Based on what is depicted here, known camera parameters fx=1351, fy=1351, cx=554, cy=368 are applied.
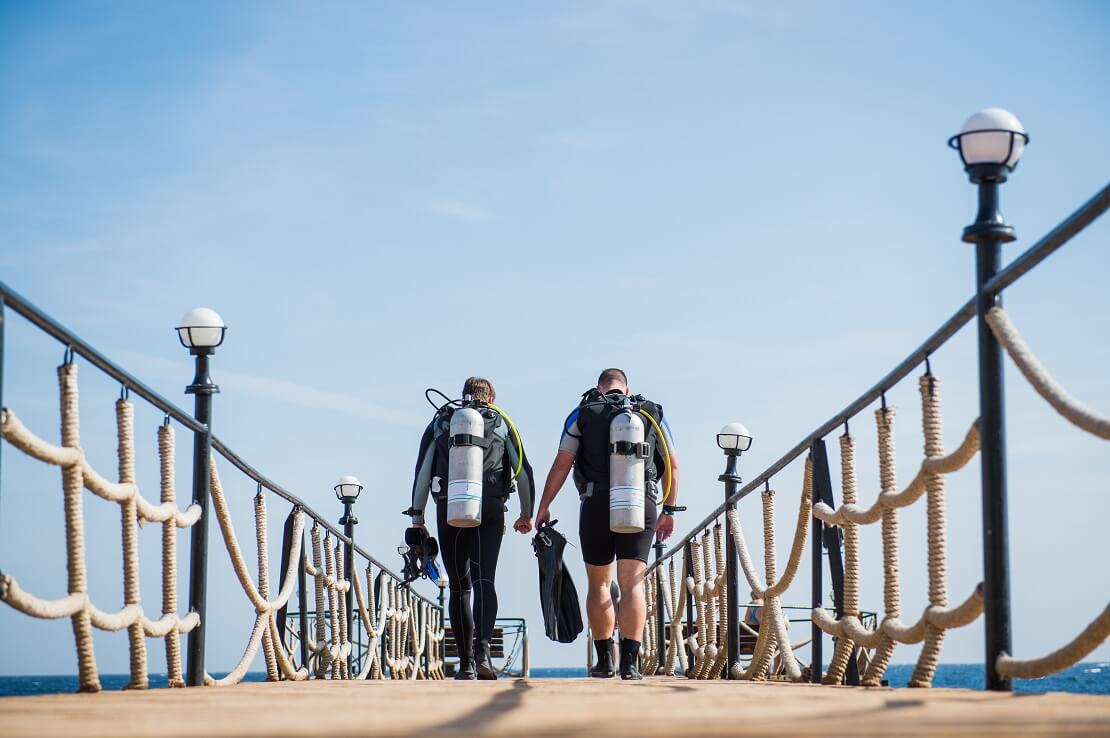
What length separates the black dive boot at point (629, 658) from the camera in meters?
7.34

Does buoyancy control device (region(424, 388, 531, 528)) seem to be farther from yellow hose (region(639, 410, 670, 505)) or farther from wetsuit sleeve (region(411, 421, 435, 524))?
yellow hose (region(639, 410, 670, 505))

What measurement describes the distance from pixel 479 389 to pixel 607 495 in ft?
3.15

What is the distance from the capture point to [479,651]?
7516mm

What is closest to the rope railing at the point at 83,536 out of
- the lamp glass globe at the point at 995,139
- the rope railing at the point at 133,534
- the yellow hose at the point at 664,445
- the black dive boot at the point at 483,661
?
the rope railing at the point at 133,534

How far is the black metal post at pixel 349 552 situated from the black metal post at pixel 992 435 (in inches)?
287

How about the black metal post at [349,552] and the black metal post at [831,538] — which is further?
the black metal post at [349,552]

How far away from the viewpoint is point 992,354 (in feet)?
13.4

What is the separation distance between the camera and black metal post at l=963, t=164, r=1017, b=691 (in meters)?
3.91

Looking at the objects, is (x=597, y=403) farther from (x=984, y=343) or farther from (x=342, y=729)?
(x=342, y=729)

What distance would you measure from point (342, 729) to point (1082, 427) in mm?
2003

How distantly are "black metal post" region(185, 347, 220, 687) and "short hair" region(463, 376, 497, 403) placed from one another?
1612 millimetres

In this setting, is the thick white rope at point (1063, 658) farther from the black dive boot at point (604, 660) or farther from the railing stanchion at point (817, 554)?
the black dive boot at point (604, 660)

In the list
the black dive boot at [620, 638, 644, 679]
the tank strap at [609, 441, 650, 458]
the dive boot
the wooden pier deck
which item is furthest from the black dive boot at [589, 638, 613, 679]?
the wooden pier deck

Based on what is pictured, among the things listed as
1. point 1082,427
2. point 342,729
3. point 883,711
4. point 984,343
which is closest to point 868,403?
point 984,343
